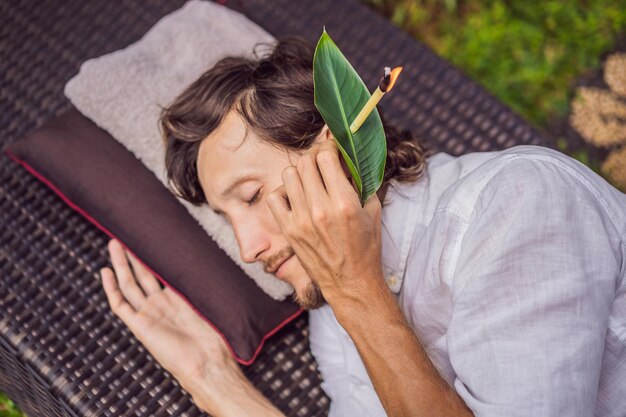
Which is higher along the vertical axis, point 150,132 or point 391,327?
point 150,132

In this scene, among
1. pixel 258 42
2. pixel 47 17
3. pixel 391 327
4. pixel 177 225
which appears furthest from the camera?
pixel 47 17

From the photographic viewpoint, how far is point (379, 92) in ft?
3.42

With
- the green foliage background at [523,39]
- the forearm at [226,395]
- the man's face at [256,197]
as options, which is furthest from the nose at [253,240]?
the green foliage background at [523,39]

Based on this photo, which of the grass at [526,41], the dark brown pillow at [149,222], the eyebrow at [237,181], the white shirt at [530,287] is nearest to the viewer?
the white shirt at [530,287]

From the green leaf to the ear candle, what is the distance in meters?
0.04

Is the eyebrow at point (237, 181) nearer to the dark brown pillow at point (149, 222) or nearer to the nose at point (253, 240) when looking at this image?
the nose at point (253, 240)

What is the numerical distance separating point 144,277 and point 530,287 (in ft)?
3.71

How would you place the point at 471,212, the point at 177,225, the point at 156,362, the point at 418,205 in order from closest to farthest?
the point at 471,212 → the point at 418,205 → the point at 156,362 → the point at 177,225

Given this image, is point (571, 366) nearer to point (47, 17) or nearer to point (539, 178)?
point (539, 178)

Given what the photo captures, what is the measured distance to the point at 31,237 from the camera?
195cm

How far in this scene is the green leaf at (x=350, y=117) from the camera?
124 cm

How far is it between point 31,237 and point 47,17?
0.85m

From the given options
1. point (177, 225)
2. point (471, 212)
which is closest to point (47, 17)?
point (177, 225)

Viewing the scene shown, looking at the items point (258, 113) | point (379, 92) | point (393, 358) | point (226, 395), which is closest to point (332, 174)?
point (379, 92)
